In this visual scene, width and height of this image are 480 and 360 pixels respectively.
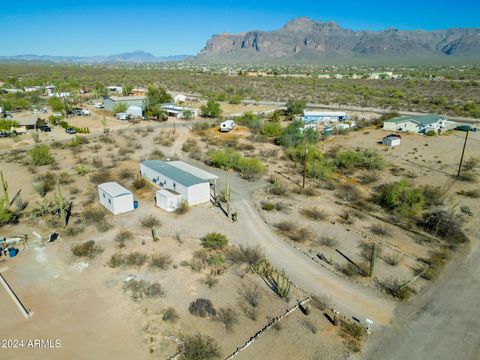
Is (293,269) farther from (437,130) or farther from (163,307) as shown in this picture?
(437,130)

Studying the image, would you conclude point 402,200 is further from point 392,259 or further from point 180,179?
point 180,179

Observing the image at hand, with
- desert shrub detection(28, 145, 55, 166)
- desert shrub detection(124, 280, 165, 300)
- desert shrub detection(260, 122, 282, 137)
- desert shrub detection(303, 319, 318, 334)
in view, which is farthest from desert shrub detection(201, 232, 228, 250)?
desert shrub detection(260, 122, 282, 137)

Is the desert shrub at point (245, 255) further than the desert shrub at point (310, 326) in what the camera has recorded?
Yes

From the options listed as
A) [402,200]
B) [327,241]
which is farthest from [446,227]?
[327,241]

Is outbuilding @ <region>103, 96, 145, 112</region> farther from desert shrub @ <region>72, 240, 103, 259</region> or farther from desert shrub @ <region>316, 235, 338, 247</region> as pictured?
desert shrub @ <region>316, 235, 338, 247</region>

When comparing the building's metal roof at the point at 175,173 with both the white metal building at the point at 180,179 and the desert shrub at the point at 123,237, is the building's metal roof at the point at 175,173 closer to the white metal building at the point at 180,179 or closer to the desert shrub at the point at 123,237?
the white metal building at the point at 180,179

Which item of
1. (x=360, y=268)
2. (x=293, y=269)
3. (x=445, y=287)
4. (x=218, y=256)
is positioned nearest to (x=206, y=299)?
(x=218, y=256)

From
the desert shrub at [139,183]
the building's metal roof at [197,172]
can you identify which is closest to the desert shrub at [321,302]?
the building's metal roof at [197,172]

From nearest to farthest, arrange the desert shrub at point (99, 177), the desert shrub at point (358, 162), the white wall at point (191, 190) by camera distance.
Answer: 1. the white wall at point (191, 190)
2. the desert shrub at point (99, 177)
3. the desert shrub at point (358, 162)
